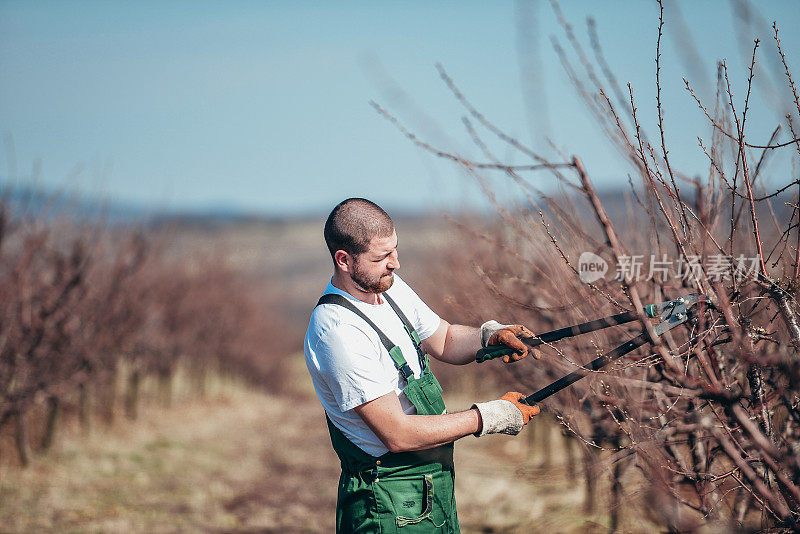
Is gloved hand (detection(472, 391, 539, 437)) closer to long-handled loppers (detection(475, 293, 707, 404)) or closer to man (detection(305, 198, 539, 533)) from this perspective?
man (detection(305, 198, 539, 533))

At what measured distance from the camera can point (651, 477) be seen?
2.01m

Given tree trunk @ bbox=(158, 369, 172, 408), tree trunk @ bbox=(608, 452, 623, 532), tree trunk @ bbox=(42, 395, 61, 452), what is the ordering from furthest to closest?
tree trunk @ bbox=(158, 369, 172, 408) < tree trunk @ bbox=(42, 395, 61, 452) < tree trunk @ bbox=(608, 452, 623, 532)

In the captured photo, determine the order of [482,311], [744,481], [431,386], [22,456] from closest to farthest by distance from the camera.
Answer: [744,481] < [431,386] < [482,311] < [22,456]

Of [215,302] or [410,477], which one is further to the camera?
[215,302]

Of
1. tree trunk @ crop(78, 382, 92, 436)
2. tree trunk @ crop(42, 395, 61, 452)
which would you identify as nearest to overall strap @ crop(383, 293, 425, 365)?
tree trunk @ crop(42, 395, 61, 452)

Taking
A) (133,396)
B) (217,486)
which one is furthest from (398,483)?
(133,396)

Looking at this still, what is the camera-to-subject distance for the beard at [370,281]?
285 centimetres

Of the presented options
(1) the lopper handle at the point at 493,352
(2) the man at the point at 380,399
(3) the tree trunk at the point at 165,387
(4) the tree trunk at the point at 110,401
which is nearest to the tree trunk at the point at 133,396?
(4) the tree trunk at the point at 110,401

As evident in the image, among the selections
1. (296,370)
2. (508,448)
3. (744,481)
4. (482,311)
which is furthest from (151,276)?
(296,370)

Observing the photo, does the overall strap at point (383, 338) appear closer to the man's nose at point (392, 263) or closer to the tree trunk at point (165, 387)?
the man's nose at point (392, 263)

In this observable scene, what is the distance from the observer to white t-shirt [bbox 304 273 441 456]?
262 centimetres

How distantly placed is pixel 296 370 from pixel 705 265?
38.8 metres

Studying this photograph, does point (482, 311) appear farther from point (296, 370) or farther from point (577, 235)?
point (296, 370)

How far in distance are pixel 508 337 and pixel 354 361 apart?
762 millimetres
